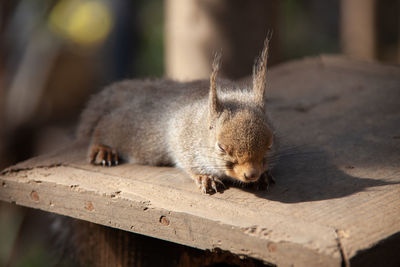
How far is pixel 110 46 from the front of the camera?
27.9 feet

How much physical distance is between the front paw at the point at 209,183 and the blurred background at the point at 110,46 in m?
1.70

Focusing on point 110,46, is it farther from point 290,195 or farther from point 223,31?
point 290,195

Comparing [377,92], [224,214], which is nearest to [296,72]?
[377,92]

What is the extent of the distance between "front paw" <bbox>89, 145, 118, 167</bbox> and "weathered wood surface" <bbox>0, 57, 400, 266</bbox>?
0.07m

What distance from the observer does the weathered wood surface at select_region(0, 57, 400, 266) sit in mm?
2131

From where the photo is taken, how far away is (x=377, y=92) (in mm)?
3883

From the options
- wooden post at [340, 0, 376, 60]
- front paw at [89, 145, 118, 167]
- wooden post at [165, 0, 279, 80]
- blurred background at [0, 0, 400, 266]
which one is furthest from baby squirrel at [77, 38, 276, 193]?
wooden post at [340, 0, 376, 60]

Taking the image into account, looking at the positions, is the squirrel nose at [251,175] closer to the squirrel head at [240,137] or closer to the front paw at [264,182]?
the squirrel head at [240,137]

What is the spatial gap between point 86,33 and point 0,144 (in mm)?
4741

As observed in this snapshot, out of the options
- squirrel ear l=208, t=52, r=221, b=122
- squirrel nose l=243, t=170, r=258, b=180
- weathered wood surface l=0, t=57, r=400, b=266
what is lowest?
weathered wood surface l=0, t=57, r=400, b=266

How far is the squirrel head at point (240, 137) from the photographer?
259cm

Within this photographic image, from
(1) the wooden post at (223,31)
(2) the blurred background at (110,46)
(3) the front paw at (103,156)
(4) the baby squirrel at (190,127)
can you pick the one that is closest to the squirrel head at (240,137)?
(4) the baby squirrel at (190,127)

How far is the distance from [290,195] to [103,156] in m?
1.20

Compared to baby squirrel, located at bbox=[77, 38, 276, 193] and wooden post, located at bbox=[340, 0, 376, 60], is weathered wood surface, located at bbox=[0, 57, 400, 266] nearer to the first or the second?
baby squirrel, located at bbox=[77, 38, 276, 193]
